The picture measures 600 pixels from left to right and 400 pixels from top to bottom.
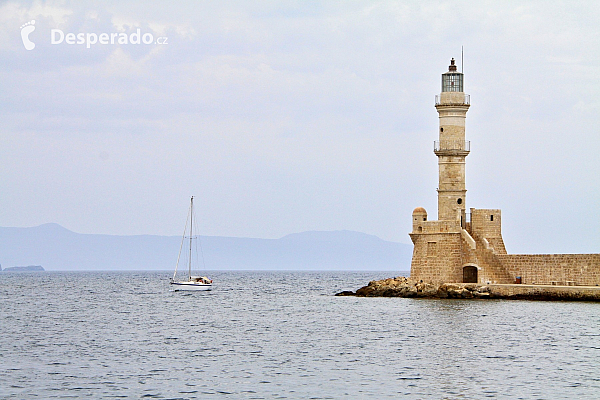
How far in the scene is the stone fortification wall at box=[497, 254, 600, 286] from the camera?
39.0 m

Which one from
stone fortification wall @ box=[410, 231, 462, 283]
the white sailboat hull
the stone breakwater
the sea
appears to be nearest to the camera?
the sea

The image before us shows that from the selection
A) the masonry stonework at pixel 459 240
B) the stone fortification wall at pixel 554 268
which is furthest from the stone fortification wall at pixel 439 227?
the stone fortification wall at pixel 554 268

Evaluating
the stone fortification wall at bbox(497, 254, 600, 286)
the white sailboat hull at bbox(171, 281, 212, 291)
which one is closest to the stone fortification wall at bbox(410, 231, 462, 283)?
the stone fortification wall at bbox(497, 254, 600, 286)

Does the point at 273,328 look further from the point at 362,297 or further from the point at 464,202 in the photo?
the point at 362,297

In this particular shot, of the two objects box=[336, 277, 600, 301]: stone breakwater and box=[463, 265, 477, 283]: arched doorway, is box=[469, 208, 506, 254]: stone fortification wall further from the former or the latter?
box=[336, 277, 600, 301]: stone breakwater

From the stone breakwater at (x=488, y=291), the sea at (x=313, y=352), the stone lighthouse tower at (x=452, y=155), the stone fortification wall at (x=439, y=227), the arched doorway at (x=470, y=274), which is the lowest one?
the sea at (x=313, y=352)

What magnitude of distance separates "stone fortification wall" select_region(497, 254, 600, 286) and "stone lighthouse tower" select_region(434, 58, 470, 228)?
134 inches

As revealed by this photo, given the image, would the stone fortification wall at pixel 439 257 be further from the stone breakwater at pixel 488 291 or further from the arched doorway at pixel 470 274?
the arched doorway at pixel 470 274

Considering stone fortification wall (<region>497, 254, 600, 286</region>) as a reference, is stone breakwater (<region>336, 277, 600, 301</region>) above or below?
below

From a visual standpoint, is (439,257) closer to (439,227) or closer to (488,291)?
(439,227)

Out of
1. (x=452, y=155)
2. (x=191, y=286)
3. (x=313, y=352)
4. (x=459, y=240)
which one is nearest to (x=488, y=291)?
(x=459, y=240)

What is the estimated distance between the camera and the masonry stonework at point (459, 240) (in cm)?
4025

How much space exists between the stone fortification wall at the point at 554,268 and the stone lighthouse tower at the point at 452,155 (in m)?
3.40

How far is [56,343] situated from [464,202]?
21886 millimetres
